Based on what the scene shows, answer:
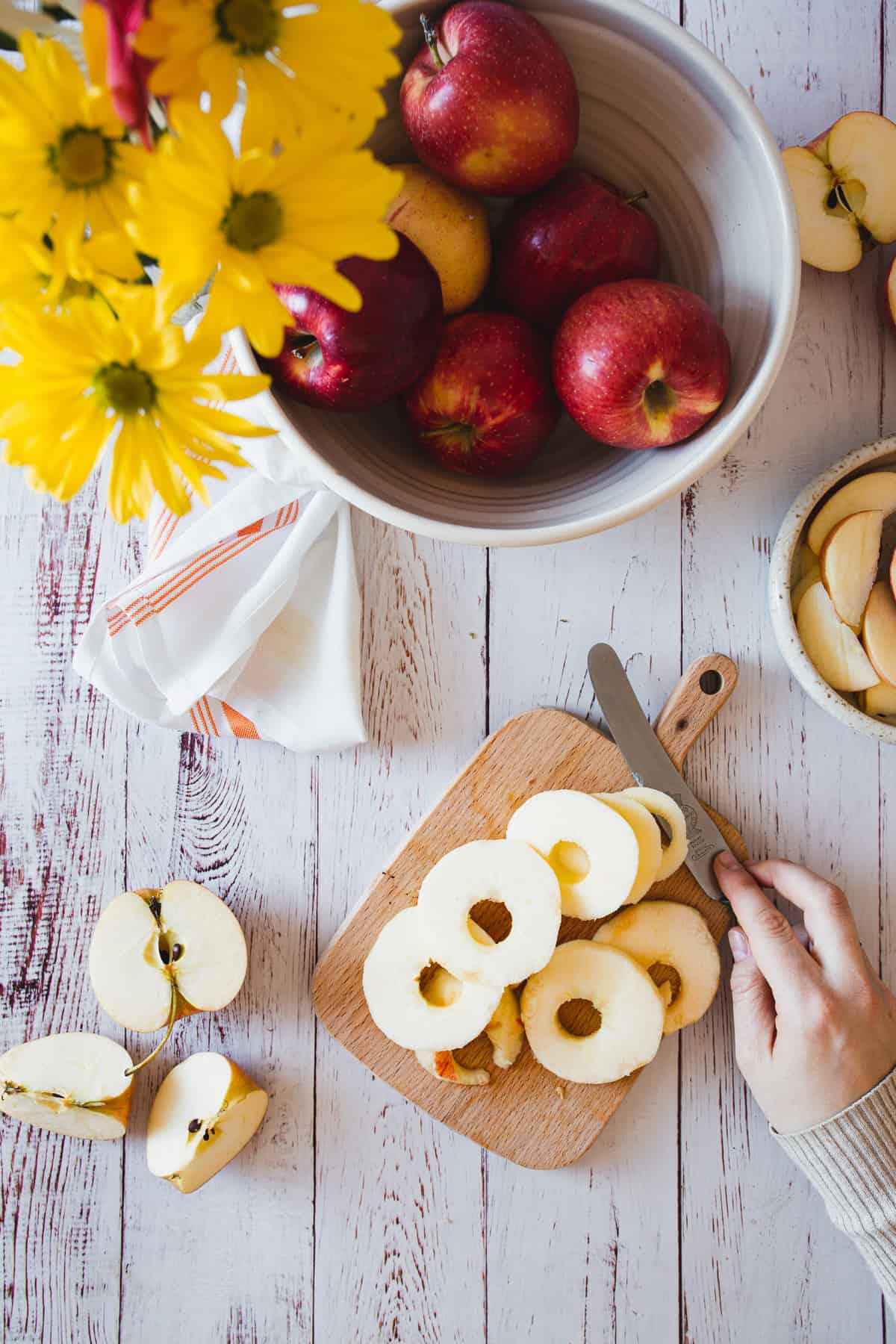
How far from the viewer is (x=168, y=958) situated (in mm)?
793

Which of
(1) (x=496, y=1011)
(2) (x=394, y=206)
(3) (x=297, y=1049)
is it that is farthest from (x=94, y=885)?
(2) (x=394, y=206)

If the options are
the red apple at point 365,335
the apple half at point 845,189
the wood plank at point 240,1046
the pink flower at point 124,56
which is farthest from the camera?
the wood plank at point 240,1046

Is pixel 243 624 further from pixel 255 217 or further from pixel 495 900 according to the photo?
pixel 255 217

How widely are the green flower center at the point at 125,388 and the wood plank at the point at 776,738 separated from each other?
0.57m

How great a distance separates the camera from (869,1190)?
0.77m

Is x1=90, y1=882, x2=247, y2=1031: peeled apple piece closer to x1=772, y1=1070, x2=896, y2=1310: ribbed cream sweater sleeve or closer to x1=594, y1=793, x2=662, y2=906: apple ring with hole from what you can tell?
x1=594, y1=793, x2=662, y2=906: apple ring with hole

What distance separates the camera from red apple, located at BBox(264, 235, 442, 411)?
0.50m

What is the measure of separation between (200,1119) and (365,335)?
0.61 m

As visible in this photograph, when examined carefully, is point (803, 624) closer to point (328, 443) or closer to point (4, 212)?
point (328, 443)

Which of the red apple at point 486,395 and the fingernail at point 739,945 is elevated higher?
the red apple at point 486,395

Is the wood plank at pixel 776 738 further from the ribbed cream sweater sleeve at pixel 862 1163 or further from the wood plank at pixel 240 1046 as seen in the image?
the wood plank at pixel 240 1046

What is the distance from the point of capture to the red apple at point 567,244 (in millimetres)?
556

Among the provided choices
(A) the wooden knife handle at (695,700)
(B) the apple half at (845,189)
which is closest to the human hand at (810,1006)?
(A) the wooden knife handle at (695,700)

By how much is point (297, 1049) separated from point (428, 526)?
0.49m
